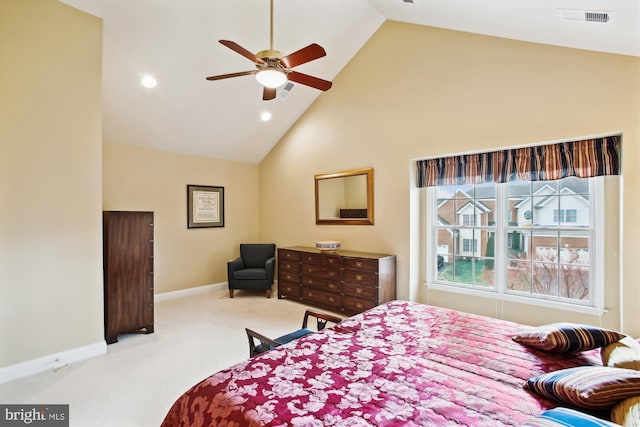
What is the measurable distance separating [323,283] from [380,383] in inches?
123

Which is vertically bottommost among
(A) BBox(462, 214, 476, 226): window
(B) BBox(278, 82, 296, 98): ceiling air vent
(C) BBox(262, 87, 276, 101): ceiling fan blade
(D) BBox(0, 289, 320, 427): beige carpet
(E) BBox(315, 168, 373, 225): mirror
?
(D) BBox(0, 289, 320, 427): beige carpet

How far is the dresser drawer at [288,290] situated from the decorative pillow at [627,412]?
162 inches

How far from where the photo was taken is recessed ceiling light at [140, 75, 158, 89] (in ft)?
12.6

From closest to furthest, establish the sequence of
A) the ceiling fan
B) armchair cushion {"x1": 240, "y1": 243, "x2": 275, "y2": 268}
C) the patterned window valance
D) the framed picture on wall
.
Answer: the ceiling fan < the patterned window valance < the framed picture on wall < armchair cushion {"x1": 240, "y1": 243, "x2": 275, "y2": 268}

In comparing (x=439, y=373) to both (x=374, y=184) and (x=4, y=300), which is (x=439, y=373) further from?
(x=4, y=300)

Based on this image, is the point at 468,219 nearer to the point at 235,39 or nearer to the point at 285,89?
the point at 285,89

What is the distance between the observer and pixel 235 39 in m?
3.81

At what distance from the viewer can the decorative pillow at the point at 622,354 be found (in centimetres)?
144

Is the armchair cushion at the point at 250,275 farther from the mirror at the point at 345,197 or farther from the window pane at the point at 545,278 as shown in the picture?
the window pane at the point at 545,278

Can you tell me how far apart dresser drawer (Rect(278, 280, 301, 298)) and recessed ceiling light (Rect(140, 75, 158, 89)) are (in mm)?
3466

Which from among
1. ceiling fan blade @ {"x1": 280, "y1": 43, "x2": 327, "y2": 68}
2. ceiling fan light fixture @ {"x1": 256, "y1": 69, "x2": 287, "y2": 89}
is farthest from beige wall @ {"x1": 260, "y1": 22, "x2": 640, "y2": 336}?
ceiling fan light fixture @ {"x1": 256, "y1": 69, "x2": 287, "y2": 89}

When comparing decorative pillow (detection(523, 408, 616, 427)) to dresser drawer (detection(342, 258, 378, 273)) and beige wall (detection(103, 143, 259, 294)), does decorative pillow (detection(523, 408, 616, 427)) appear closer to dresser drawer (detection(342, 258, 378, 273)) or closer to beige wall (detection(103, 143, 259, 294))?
dresser drawer (detection(342, 258, 378, 273))

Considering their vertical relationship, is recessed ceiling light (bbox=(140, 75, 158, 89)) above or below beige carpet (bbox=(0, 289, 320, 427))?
above

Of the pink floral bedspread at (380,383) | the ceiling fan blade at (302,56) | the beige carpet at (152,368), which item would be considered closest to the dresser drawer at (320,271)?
the beige carpet at (152,368)
